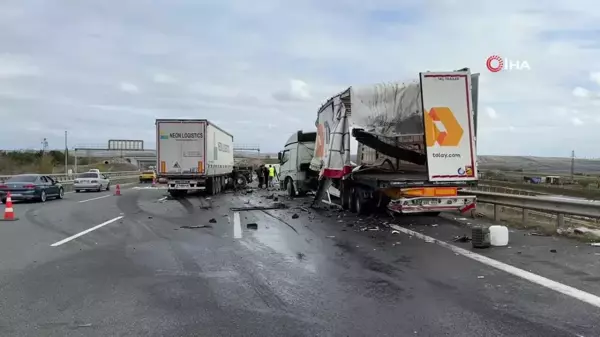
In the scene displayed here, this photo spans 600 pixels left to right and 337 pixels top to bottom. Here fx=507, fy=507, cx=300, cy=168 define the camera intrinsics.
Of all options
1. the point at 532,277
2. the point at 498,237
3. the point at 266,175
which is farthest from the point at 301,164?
the point at 532,277

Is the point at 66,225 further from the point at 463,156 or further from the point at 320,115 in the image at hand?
the point at 463,156

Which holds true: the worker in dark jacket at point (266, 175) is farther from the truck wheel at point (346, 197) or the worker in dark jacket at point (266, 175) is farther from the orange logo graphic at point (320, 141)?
the truck wheel at point (346, 197)

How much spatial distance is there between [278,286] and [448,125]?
303 inches

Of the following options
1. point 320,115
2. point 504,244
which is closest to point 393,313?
point 504,244

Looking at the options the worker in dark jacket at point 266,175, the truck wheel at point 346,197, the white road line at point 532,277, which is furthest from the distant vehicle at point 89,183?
the white road line at point 532,277

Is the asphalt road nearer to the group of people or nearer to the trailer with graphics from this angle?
the trailer with graphics

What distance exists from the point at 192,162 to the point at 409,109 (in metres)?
14.2

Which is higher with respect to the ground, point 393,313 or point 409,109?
point 409,109

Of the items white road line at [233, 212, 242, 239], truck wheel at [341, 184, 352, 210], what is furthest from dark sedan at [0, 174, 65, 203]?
truck wheel at [341, 184, 352, 210]

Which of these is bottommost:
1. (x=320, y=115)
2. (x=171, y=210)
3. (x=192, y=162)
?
(x=171, y=210)

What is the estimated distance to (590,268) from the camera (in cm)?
740

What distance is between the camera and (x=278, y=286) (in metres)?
6.48

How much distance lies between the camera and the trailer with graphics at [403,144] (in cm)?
1250

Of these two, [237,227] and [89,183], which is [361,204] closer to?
[237,227]
